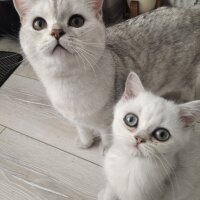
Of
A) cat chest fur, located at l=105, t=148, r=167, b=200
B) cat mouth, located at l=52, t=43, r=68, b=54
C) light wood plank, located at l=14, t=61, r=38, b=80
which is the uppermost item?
cat mouth, located at l=52, t=43, r=68, b=54

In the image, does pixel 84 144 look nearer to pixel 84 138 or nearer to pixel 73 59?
pixel 84 138

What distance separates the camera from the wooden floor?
111 centimetres

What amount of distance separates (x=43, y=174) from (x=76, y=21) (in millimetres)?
589

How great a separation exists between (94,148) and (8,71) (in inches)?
24.4

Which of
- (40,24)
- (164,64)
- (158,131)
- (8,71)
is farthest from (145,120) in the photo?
(8,71)

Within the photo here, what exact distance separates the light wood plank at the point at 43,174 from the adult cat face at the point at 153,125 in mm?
386

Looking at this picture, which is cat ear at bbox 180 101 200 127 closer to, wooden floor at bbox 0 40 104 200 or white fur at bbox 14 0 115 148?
white fur at bbox 14 0 115 148

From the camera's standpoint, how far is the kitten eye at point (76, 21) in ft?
2.71

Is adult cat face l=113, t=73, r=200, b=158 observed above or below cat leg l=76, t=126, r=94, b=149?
above

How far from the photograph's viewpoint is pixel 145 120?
0.73 meters

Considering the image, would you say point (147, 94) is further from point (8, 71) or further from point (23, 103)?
point (8, 71)

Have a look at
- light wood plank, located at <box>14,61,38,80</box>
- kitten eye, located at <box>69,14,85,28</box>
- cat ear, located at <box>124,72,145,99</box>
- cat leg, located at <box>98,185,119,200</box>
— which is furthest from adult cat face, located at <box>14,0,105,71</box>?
light wood plank, located at <box>14,61,38,80</box>

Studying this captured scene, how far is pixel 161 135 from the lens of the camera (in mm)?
721

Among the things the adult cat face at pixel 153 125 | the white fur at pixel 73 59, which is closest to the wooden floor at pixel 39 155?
the white fur at pixel 73 59
